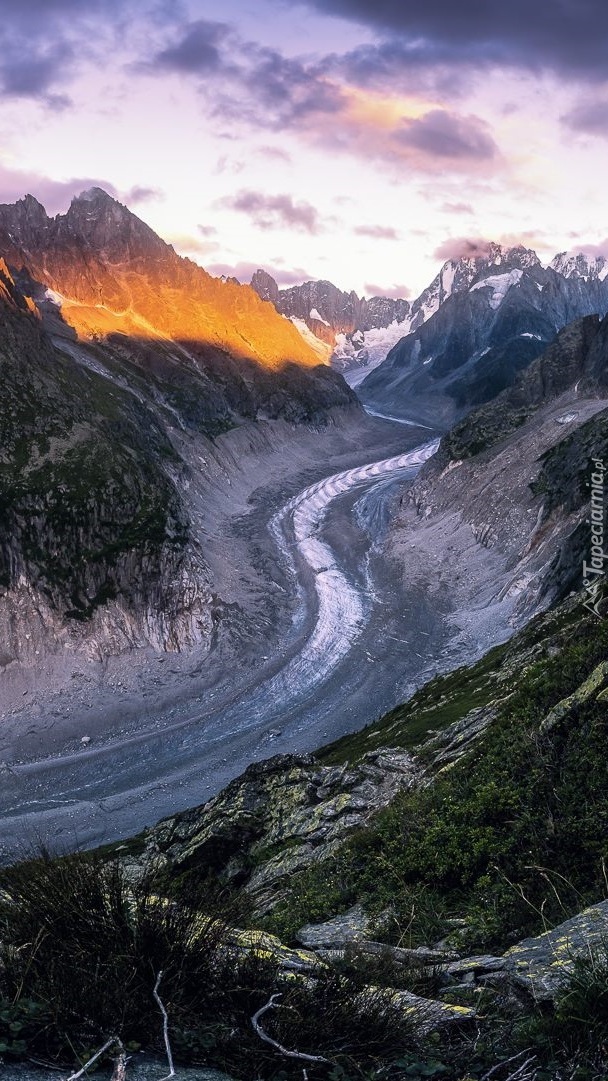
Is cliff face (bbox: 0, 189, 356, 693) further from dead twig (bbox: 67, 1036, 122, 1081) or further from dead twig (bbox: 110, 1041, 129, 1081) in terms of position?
dead twig (bbox: 110, 1041, 129, 1081)

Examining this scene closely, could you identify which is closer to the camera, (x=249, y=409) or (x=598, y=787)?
(x=598, y=787)

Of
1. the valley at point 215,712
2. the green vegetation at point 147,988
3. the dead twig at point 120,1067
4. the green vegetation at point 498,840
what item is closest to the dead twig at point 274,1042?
the green vegetation at point 147,988

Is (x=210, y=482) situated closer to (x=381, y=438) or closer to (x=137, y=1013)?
(x=381, y=438)

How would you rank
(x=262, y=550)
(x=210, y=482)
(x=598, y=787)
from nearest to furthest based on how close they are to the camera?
(x=598, y=787) < (x=262, y=550) < (x=210, y=482)

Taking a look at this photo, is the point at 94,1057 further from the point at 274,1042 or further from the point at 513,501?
the point at 513,501

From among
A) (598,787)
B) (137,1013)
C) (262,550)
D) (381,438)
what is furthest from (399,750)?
(381,438)

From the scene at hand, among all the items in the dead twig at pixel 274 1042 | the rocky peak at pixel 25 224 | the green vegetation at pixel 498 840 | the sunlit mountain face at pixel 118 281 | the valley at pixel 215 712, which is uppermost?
the rocky peak at pixel 25 224

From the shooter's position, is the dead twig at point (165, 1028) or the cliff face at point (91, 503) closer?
the dead twig at point (165, 1028)

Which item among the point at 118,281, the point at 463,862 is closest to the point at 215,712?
the point at 463,862

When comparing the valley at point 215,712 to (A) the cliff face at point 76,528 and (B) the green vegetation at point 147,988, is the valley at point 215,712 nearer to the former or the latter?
(A) the cliff face at point 76,528

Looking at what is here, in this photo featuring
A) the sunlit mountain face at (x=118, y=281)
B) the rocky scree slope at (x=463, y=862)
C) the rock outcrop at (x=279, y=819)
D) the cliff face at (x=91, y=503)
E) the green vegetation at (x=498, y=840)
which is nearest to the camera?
the rocky scree slope at (x=463, y=862)

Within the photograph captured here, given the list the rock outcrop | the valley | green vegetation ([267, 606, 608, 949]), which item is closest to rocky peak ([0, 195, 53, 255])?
the valley
